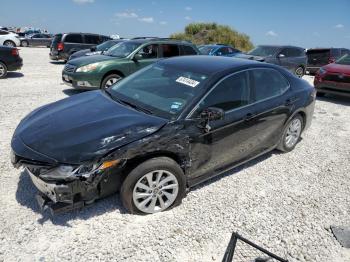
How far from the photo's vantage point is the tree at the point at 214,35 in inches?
1307

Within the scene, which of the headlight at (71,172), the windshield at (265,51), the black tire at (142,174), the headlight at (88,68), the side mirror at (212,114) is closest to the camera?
the headlight at (71,172)

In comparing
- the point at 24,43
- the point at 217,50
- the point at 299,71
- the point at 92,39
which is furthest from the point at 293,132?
the point at 24,43

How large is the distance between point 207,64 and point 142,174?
6.04ft

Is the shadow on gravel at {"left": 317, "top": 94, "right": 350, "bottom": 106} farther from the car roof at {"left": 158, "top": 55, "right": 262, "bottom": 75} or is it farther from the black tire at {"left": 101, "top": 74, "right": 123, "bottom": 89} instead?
the black tire at {"left": 101, "top": 74, "right": 123, "bottom": 89}

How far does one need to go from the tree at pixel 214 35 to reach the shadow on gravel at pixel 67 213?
102 ft

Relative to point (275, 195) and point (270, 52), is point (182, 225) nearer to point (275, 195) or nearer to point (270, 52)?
point (275, 195)

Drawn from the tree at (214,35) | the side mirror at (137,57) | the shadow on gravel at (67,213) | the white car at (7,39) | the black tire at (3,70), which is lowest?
the shadow on gravel at (67,213)

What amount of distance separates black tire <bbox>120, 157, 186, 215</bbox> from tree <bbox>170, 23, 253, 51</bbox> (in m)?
31.0

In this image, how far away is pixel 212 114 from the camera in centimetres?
340

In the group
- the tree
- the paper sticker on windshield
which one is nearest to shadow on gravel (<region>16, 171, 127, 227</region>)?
the paper sticker on windshield

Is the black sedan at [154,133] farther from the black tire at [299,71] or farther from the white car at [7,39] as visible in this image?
the white car at [7,39]

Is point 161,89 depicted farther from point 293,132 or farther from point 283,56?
point 283,56

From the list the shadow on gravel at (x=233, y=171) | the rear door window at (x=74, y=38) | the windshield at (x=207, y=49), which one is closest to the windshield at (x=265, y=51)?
the windshield at (x=207, y=49)

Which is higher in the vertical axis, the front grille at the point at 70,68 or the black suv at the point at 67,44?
the black suv at the point at 67,44
